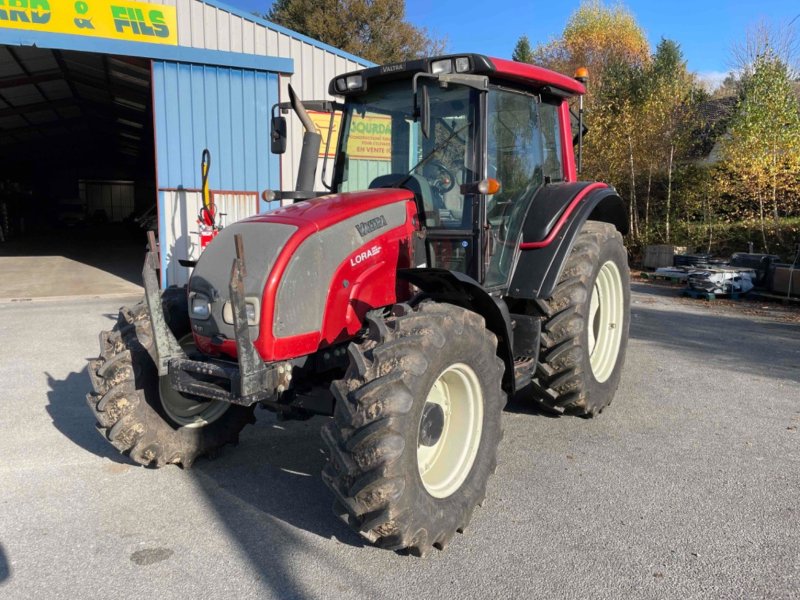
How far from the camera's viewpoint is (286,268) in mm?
3092

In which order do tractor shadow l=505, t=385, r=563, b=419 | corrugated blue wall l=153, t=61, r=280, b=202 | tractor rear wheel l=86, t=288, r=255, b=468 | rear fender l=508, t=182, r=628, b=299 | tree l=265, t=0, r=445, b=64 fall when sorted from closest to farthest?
tractor rear wheel l=86, t=288, r=255, b=468 < rear fender l=508, t=182, r=628, b=299 < tractor shadow l=505, t=385, r=563, b=419 < corrugated blue wall l=153, t=61, r=280, b=202 < tree l=265, t=0, r=445, b=64

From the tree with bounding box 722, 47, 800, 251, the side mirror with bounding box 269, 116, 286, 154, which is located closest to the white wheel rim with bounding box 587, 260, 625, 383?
the side mirror with bounding box 269, 116, 286, 154

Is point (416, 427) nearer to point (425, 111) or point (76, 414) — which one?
point (425, 111)

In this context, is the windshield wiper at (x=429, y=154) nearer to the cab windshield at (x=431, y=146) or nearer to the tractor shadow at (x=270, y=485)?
the cab windshield at (x=431, y=146)

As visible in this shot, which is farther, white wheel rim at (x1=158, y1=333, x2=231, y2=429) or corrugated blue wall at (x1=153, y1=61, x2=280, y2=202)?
corrugated blue wall at (x1=153, y1=61, x2=280, y2=202)

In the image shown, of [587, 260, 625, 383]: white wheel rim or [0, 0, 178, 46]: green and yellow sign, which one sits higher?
[0, 0, 178, 46]: green and yellow sign

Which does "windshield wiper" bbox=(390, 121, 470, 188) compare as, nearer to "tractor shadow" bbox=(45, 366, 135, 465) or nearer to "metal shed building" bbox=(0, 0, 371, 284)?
"tractor shadow" bbox=(45, 366, 135, 465)

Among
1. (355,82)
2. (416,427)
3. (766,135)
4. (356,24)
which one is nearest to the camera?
(416,427)

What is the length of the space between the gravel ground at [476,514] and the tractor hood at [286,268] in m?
0.95

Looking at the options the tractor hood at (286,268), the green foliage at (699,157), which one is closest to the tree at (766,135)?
the green foliage at (699,157)

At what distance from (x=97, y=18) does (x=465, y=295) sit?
946 cm

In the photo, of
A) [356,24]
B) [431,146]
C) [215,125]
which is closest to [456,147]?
[431,146]

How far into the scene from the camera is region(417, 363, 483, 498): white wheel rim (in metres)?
3.24

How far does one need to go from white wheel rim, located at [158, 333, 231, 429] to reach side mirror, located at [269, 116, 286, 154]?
4.84ft
